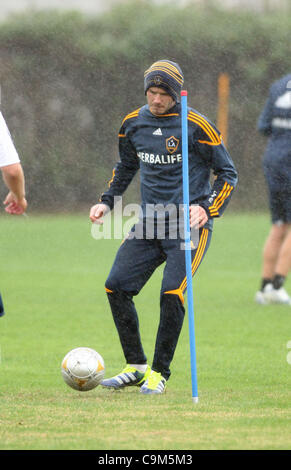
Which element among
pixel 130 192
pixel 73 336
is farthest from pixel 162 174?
pixel 130 192

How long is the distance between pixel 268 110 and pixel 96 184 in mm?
10561

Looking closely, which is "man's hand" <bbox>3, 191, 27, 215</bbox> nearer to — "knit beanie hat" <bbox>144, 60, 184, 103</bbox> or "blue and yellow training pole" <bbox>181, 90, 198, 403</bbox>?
"blue and yellow training pole" <bbox>181, 90, 198, 403</bbox>

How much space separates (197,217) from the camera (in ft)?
18.5

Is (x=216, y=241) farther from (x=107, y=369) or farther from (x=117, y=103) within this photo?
(x=107, y=369)

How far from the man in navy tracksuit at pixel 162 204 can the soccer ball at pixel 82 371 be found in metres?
0.23

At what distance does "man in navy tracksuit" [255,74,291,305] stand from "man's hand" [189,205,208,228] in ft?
14.1

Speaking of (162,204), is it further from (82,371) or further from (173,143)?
(82,371)

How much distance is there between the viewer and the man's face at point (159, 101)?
19.4 feet

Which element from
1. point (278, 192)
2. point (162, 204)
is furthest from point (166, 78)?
point (278, 192)

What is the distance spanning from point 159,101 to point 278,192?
14.5 feet

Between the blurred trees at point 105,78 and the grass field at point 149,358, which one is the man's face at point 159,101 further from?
the blurred trees at point 105,78

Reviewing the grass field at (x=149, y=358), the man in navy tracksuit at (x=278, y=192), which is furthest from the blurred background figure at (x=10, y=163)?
the man in navy tracksuit at (x=278, y=192)

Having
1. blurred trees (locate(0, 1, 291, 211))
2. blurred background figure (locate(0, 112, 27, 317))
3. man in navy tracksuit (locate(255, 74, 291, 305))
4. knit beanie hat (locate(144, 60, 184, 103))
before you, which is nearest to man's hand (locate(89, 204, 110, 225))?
knit beanie hat (locate(144, 60, 184, 103))

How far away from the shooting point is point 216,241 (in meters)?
16.1
